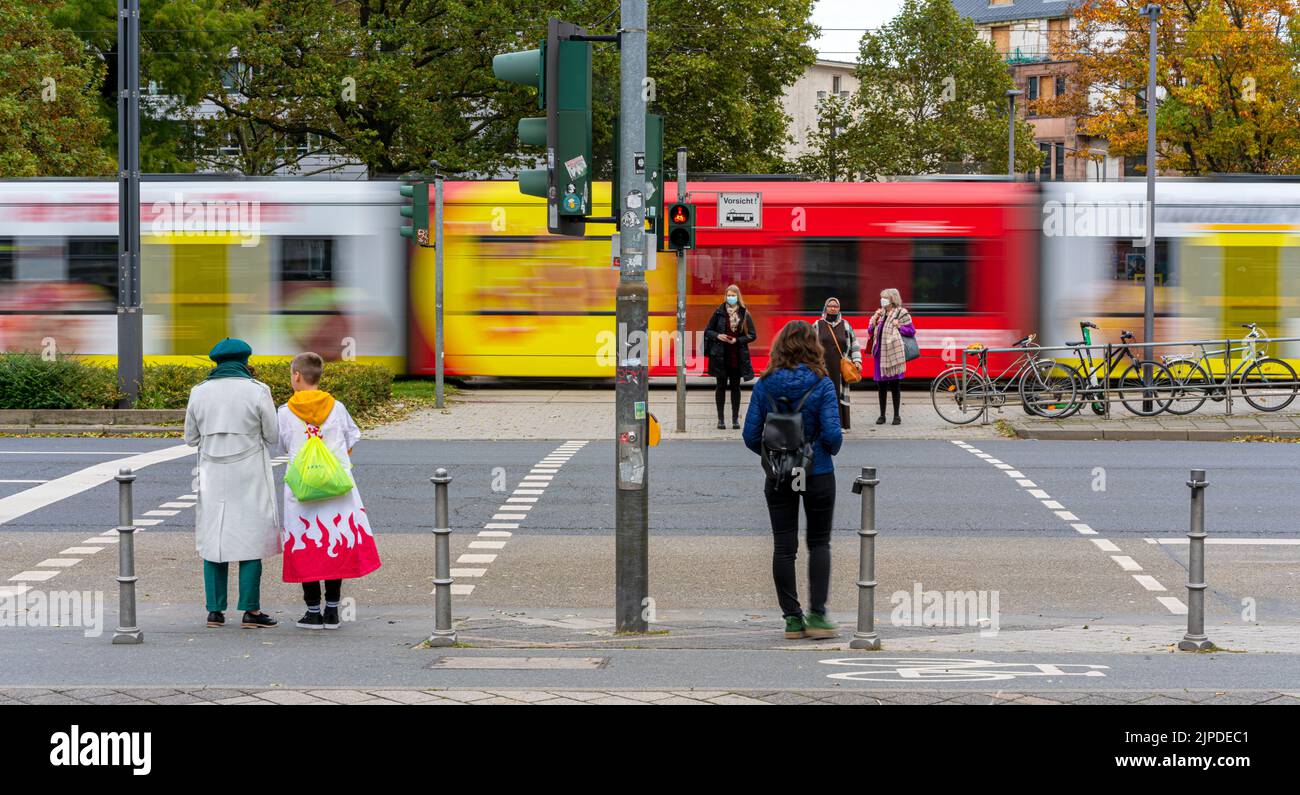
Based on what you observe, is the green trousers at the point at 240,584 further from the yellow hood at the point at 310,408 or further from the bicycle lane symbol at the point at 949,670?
the bicycle lane symbol at the point at 949,670

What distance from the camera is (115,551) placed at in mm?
11734

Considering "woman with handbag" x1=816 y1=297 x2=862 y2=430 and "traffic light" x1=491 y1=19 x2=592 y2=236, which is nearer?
"traffic light" x1=491 y1=19 x2=592 y2=236

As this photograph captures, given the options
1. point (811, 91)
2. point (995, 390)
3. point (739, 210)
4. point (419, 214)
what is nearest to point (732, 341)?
point (739, 210)

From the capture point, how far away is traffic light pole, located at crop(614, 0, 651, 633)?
8.89 m

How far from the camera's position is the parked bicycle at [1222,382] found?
21906 millimetres

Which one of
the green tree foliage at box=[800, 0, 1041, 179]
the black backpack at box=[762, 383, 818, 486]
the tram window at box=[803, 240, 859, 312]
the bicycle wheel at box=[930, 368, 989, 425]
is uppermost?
the green tree foliage at box=[800, 0, 1041, 179]

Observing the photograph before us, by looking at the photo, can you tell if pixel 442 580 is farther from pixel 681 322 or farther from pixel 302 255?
pixel 302 255

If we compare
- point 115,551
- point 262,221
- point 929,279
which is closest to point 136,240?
point 262,221

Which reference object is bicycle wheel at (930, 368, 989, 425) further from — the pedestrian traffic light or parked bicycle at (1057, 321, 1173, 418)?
the pedestrian traffic light

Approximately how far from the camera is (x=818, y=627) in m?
8.77

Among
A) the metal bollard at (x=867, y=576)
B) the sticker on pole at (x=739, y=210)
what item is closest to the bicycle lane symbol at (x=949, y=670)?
the metal bollard at (x=867, y=576)

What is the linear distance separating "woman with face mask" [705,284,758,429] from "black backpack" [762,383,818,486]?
11.6 m

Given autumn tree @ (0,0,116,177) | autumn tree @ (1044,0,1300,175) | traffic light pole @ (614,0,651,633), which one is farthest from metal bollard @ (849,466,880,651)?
autumn tree @ (1044,0,1300,175)

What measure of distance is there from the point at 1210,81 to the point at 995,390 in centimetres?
2522
